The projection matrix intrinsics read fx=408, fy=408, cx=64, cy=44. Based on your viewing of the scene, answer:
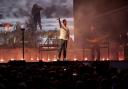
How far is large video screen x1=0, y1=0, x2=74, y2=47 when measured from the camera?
75.6 feet

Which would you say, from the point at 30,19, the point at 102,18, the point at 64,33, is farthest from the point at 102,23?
the point at 64,33

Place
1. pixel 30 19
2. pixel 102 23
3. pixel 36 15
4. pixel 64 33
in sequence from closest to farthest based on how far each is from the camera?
pixel 64 33
pixel 102 23
pixel 36 15
pixel 30 19

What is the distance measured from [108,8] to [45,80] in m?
16.2

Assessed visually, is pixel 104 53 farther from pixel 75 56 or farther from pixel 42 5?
pixel 42 5

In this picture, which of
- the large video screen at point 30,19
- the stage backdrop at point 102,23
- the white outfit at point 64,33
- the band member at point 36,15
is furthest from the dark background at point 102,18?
the white outfit at point 64,33

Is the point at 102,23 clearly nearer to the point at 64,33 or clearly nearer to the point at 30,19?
the point at 30,19

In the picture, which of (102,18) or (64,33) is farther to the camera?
(102,18)

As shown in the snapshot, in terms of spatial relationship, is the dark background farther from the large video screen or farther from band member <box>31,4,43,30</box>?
band member <box>31,4,43,30</box>

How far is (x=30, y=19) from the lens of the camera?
23.7 meters

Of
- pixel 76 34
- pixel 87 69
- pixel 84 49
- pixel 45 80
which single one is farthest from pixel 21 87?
pixel 76 34

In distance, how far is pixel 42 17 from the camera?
23.7 m

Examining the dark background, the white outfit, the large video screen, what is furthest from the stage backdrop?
the white outfit

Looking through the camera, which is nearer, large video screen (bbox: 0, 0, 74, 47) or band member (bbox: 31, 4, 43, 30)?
large video screen (bbox: 0, 0, 74, 47)

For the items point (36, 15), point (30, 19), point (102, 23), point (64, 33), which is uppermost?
point (36, 15)
